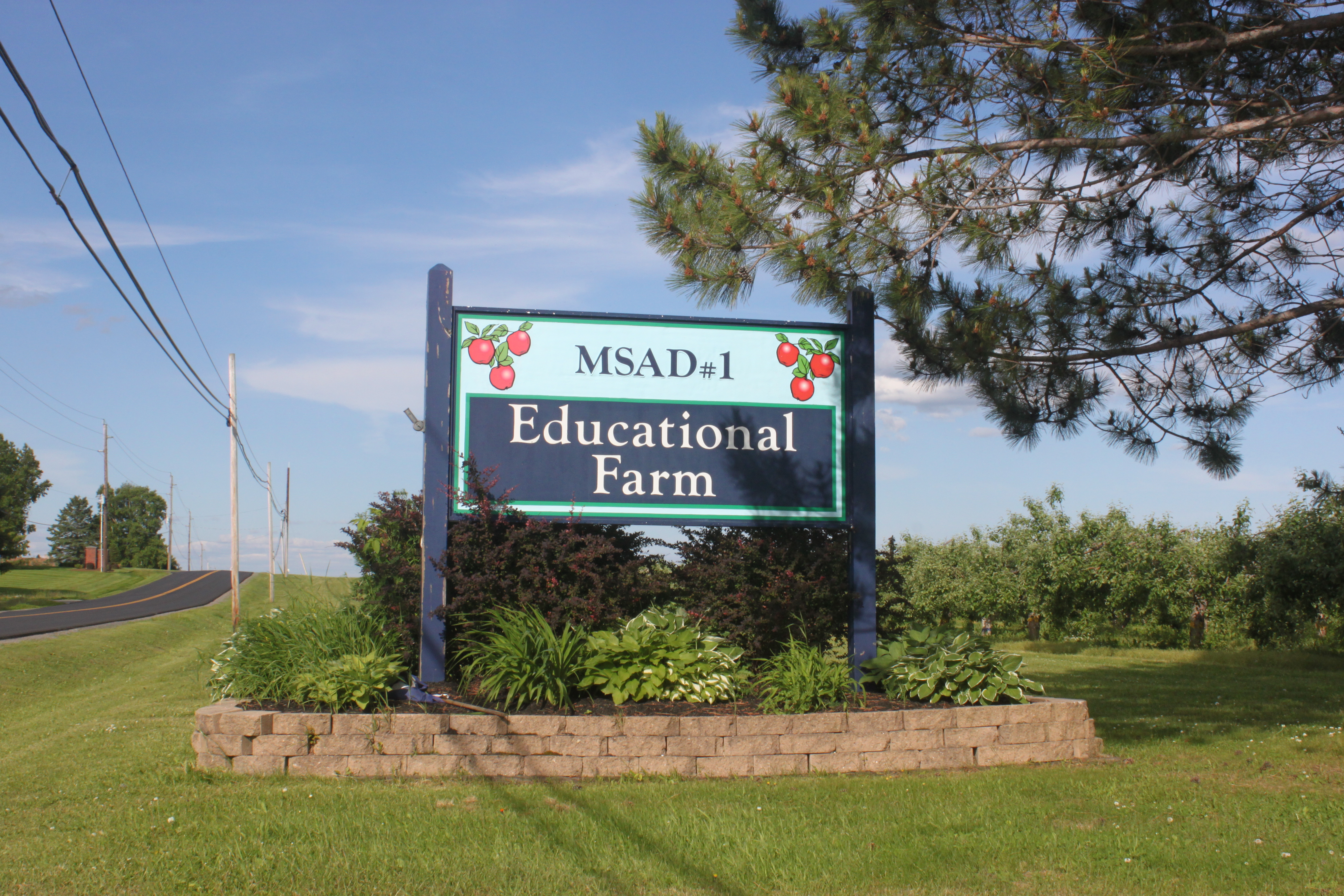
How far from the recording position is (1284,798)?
5520 mm

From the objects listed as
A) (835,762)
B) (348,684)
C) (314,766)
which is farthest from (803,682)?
(314,766)

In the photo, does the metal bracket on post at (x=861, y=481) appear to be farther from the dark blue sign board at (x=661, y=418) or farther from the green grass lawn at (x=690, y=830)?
the green grass lawn at (x=690, y=830)

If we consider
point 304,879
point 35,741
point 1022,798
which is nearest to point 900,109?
point 1022,798

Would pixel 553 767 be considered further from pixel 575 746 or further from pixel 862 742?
pixel 862 742

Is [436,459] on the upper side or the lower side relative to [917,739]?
upper

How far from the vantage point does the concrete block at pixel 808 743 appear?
6094 mm

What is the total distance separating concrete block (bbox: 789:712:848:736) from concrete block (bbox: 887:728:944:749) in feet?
1.14

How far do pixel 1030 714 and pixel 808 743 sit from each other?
1689 mm

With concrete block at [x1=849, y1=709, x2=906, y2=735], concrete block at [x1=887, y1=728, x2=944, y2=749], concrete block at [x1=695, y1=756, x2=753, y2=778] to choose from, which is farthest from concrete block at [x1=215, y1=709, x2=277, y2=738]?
concrete block at [x1=887, y1=728, x2=944, y2=749]

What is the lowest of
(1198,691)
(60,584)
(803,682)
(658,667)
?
(60,584)

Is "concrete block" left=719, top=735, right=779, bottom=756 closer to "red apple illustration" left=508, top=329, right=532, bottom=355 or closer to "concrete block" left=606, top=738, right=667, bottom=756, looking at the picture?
"concrete block" left=606, top=738, right=667, bottom=756

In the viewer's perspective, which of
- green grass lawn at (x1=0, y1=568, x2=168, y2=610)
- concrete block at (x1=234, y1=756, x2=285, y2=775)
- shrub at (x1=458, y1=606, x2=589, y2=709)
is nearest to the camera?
concrete block at (x1=234, y1=756, x2=285, y2=775)

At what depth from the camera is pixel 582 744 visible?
593 centimetres

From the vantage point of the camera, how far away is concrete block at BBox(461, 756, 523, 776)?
5820 millimetres
